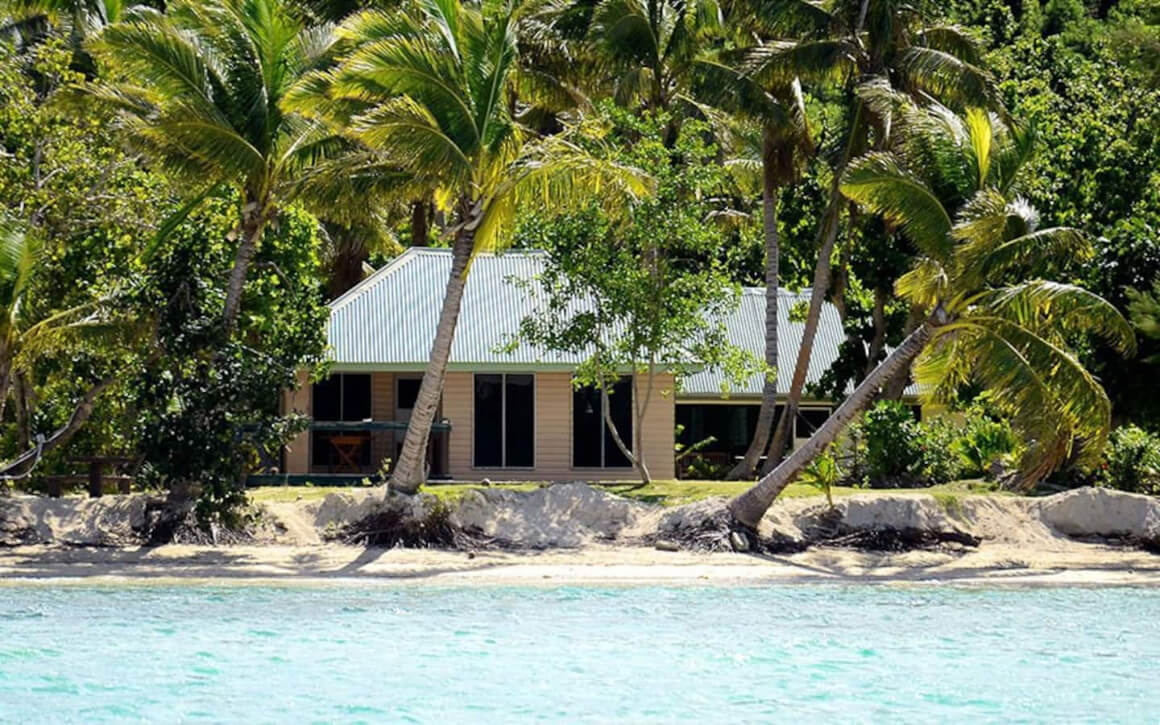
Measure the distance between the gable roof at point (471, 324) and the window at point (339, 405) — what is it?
114 cm

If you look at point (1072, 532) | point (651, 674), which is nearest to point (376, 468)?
point (1072, 532)

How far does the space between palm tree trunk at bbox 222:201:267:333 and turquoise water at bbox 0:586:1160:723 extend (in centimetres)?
450

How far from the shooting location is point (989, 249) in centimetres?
1975

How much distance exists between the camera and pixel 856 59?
27688 mm

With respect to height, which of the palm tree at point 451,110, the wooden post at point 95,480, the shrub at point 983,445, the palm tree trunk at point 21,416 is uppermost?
the palm tree at point 451,110

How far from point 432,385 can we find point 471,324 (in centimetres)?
801

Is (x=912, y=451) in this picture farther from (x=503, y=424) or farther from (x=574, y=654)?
(x=574, y=654)

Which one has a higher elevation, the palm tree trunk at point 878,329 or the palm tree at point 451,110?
the palm tree at point 451,110

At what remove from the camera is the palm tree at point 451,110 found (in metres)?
19.7

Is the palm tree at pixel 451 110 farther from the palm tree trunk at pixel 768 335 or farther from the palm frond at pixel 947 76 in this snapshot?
the palm tree trunk at pixel 768 335

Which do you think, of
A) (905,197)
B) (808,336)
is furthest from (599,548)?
(808,336)

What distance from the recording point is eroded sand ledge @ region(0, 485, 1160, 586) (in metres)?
19.9

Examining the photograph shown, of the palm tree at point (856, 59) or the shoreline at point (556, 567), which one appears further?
the palm tree at point (856, 59)

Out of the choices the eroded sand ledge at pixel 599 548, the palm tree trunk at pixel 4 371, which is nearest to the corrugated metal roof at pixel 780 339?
the eroded sand ledge at pixel 599 548
